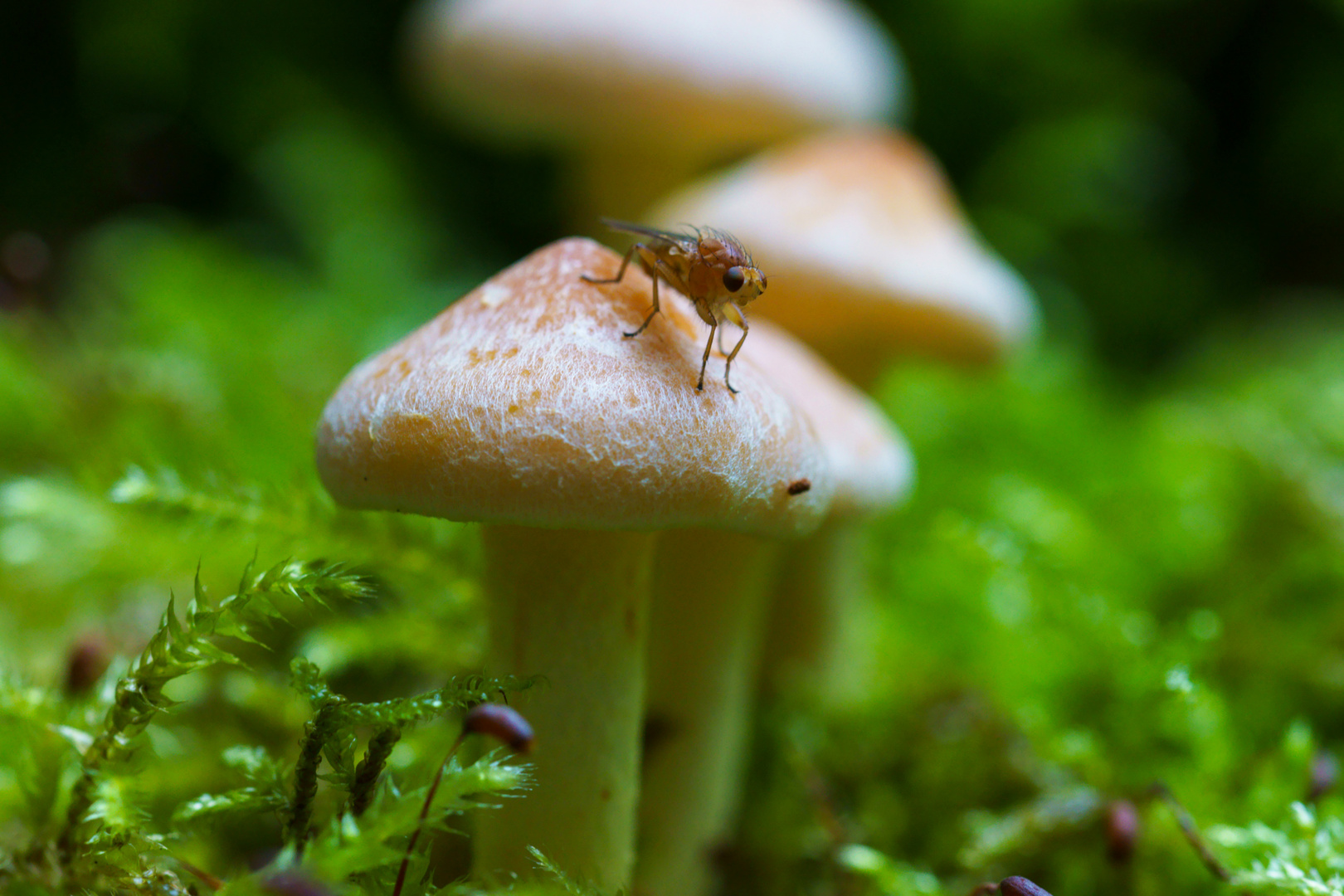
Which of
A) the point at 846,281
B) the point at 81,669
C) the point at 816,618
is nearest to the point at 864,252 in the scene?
the point at 846,281

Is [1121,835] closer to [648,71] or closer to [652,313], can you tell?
[652,313]

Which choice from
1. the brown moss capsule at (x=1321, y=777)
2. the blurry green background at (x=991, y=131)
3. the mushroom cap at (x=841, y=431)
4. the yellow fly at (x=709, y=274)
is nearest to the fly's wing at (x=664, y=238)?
the yellow fly at (x=709, y=274)

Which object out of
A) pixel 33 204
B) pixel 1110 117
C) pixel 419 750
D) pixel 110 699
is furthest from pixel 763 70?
pixel 33 204

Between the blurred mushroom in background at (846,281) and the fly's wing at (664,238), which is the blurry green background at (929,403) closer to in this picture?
the blurred mushroom in background at (846,281)

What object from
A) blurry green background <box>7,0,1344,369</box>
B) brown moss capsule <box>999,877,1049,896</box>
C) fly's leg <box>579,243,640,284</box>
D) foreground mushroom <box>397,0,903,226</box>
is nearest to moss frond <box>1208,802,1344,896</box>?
brown moss capsule <box>999,877,1049,896</box>

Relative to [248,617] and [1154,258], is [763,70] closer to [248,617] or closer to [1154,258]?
[248,617]

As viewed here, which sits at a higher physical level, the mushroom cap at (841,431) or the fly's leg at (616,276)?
the fly's leg at (616,276)

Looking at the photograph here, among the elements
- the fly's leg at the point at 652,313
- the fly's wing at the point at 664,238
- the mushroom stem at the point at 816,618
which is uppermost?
the fly's wing at the point at 664,238
